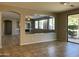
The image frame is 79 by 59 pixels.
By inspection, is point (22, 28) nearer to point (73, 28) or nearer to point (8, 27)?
point (73, 28)

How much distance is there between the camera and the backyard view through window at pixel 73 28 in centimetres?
834

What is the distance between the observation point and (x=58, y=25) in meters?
9.72

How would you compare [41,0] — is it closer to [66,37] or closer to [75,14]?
[75,14]

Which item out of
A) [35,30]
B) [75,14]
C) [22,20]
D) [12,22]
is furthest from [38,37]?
[12,22]

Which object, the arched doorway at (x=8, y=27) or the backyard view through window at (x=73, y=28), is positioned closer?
the backyard view through window at (x=73, y=28)

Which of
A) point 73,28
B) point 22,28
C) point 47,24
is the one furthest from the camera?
point 47,24

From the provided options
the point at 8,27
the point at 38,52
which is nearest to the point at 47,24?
the point at 38,52

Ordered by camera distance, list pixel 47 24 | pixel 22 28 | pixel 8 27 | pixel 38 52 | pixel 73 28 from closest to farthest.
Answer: pixel 38 52 → pixel 22 28 → pixel 73 28 → pixel 47 24 → pixel 8 27

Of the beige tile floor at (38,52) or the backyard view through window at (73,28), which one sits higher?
the backyard view through window at (73,28)

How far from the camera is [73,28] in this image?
860cm

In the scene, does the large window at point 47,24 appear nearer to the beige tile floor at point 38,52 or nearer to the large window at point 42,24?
Answer: the large window at point 42,24

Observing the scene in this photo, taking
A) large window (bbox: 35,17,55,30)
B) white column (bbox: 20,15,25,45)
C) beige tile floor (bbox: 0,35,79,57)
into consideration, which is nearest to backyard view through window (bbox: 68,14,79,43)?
large window (bbox: 35,17,55,30)

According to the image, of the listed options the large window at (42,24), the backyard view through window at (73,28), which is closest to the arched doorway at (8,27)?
the large window at (42,24)

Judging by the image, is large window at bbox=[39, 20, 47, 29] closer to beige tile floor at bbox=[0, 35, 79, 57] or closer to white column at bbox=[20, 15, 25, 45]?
white column at bbox=[20, 15, 25, 45]
